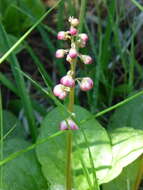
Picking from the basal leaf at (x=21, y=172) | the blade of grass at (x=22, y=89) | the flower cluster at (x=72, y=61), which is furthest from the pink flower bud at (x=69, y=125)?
the blade of grass at (x=22, y=89)

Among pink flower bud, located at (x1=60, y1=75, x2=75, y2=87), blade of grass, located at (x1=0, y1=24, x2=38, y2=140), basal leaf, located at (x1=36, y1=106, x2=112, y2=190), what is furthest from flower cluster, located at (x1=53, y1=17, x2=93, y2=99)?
blade of grass, located at (x1=0, y1=24, x2=38, y2=140)

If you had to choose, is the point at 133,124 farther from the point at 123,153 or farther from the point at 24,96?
the point at 24,96

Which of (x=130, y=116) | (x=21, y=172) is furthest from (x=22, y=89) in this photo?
(x=130, y=116)

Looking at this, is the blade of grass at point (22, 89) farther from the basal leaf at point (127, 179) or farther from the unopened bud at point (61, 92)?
the unopened bud at point (61, 92)

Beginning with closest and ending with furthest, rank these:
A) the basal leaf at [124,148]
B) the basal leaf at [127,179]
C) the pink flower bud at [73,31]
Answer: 1. the pink flower bud at [73,31]
2. the basal leaf at [124,148]
3. the basal leaf at [127,179]

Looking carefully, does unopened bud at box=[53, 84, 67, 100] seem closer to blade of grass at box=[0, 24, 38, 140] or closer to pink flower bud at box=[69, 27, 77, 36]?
pink flower bud at box=[69, 27, 77, 36]

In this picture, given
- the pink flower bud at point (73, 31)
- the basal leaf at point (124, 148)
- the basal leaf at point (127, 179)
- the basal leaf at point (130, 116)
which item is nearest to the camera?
the pink flower bud at point (73, 31)

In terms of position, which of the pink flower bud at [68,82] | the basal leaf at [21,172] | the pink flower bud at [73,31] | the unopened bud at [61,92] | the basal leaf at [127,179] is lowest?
the basal leaf at [127,179]

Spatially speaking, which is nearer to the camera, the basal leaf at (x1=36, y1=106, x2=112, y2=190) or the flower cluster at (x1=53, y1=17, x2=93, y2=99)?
the flower cluster at (x1=53, y1=17, x2=93, y2=99)
